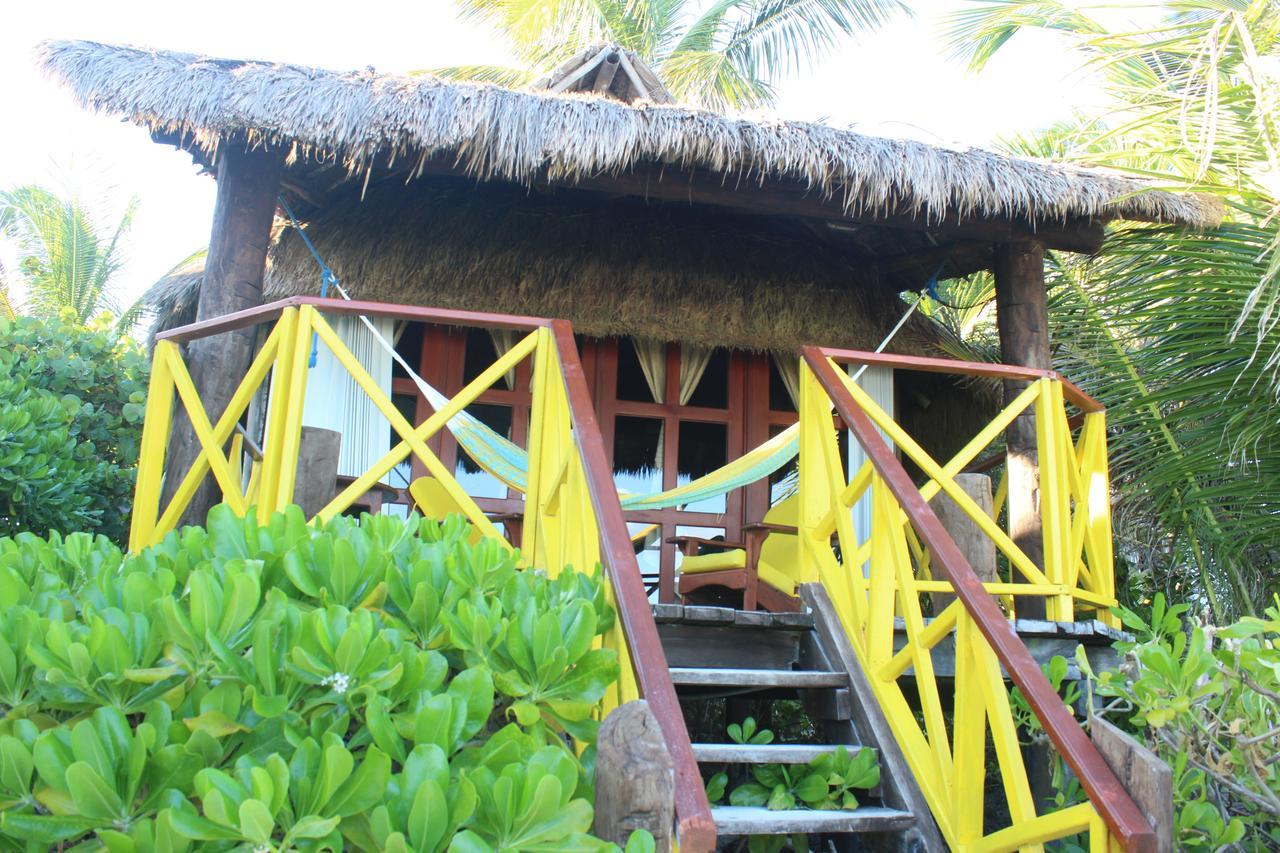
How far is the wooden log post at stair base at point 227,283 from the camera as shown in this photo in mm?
3698

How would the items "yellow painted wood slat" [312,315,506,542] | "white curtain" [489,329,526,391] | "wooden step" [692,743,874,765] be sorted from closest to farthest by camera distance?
"wooden step" [692,743,874,765]
"yellow painted wood slat" [312,315,506,542]
"white curtain" [489,329,526,391]

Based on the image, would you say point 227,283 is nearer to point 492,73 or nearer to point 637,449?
point 637,449

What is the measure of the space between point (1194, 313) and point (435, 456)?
11.4 ft

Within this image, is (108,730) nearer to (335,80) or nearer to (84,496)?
(335,80)

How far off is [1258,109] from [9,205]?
557 inches

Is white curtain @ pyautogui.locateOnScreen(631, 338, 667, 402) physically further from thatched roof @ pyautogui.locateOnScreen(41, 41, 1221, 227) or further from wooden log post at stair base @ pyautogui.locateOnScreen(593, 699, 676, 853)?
wooden log post at stair base @ pyautogui.locateOnScreen(593, 699, 676, 853)

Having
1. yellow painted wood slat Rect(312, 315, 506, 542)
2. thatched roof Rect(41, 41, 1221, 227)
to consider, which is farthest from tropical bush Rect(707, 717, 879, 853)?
thatched roof Rect(41, 41, 1221, 227)

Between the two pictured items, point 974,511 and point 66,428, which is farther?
point 66,428

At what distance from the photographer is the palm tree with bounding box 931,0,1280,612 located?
4.00 m

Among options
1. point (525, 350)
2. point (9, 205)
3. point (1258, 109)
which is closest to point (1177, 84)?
point (1258, 109)

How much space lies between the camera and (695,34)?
13.0 m

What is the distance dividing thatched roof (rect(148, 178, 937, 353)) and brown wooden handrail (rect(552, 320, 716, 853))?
248 centimetres

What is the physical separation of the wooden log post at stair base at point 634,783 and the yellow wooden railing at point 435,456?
44 centimetres

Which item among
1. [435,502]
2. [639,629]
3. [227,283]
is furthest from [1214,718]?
[227,283]
